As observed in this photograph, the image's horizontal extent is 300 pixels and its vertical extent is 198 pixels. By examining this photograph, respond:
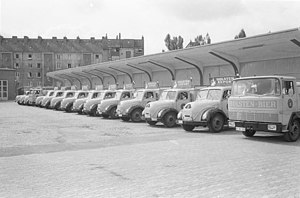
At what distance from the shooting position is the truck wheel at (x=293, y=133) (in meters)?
11.1

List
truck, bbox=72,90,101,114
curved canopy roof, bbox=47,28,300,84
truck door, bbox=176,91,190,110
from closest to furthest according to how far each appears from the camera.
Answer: curved canopy roof, bbox=47,28,300,84 → truck door, bbox=176,91,190,110 → truck, bbox=72,90,101,114

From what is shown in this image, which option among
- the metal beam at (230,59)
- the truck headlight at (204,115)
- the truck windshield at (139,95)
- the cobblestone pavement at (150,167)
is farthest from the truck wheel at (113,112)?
the cobblestone pavement at (150,167)

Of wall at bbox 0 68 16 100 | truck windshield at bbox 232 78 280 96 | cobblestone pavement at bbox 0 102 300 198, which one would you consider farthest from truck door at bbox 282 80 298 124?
wall at bbox 0 68 16 100

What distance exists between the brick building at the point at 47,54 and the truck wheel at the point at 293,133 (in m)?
71.1

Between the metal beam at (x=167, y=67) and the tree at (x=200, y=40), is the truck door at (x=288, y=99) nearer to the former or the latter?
the metal beam at (x=167, y=67)

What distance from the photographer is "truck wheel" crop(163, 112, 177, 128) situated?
16.3 meters

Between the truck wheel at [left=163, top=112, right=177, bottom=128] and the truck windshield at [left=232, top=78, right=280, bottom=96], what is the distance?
4625 mm

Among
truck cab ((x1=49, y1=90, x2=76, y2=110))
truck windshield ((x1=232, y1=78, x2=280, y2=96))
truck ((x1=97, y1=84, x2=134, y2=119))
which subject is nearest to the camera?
truck windshield ((x1=232, y1=78, x2=280, y2=96))

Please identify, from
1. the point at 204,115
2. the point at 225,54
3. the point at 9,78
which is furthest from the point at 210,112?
the point at 9,78

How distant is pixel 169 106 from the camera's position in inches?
653

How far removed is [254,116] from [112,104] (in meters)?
11.6

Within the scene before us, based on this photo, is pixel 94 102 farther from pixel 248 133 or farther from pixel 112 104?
pixel 248 133

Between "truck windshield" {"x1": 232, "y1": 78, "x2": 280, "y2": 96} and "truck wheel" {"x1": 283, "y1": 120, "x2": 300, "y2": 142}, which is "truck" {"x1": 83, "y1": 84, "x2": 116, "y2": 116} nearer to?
"truck windshield" {"x1": 232, "y1": 78, "x2": 280, "y2": 96}

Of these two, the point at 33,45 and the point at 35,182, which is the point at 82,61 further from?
the point at 35,182
